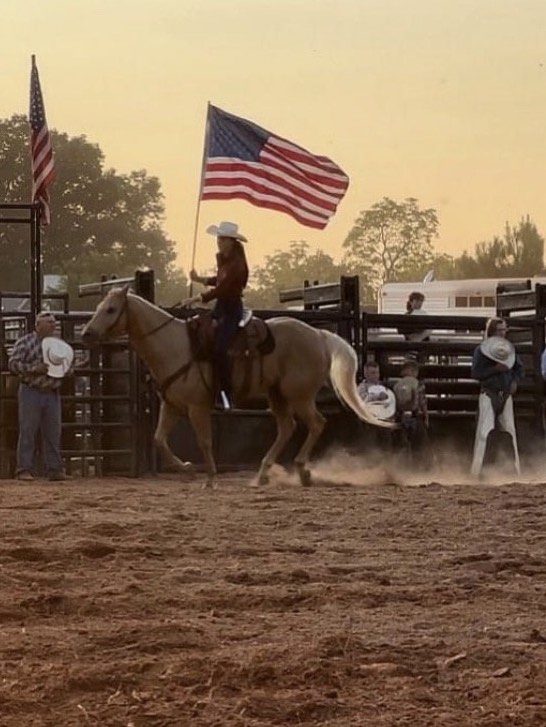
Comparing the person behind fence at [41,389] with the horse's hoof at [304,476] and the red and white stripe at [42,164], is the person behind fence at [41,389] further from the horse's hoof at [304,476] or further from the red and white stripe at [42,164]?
the horse's hoof at [304,476]

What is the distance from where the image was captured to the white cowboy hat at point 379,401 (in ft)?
54.2

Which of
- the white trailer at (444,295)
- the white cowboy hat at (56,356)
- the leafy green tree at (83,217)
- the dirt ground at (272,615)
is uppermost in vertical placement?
the leafy green tree at (83,217)

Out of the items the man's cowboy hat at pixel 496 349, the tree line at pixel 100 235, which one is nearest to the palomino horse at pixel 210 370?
the man's cowboy hat at pixel 496 349

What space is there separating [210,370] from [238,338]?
38cm

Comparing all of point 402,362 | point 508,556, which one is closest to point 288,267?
point 402,362

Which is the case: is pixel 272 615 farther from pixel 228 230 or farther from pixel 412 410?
pixel 412 410

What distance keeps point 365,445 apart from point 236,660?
11.9 m

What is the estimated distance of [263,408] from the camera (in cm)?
1738

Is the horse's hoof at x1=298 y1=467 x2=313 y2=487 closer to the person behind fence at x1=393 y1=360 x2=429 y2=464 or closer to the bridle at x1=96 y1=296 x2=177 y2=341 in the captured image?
the bridle at x1=96 y1=296 x2=177 y2=341

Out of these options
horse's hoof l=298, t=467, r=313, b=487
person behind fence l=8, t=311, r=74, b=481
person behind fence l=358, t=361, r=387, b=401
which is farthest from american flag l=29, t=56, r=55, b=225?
horse's hoof l=298, t=467, r=313, b=487

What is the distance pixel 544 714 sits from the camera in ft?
15.3

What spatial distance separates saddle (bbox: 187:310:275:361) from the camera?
47.5ft

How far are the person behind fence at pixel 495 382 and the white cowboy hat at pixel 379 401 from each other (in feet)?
2.89

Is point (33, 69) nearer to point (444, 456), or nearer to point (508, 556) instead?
point (444, 456)
